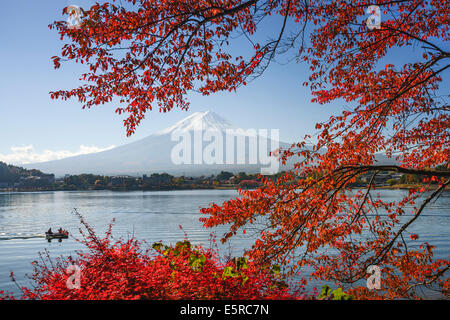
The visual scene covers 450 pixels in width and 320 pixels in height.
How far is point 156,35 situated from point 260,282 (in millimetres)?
3969

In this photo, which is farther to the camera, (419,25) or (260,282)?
(419,25)

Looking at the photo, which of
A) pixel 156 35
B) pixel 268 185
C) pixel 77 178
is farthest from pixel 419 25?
pixel 77 178

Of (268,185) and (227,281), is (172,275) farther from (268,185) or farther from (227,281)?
(268,185)

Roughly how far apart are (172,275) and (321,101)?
4.69m

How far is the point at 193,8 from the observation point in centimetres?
444

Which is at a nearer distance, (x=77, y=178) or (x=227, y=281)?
(x=227, y=281)
